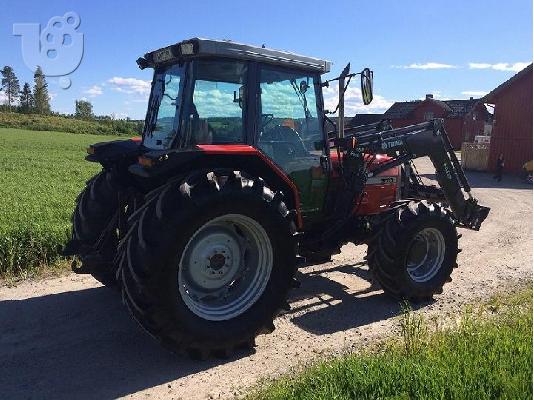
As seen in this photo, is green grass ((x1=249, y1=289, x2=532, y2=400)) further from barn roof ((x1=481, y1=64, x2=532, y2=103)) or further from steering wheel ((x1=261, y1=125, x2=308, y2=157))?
barn roof ((x1=481, y1=64, x2=532, y2=103))

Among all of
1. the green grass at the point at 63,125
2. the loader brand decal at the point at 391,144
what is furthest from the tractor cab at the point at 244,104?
the green grass at the point at 63,125

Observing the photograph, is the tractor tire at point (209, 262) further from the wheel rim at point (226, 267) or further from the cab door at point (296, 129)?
the cab door at point (296, 129)

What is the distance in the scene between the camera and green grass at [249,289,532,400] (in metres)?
3.33

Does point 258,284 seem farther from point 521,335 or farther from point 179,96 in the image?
point 521,335

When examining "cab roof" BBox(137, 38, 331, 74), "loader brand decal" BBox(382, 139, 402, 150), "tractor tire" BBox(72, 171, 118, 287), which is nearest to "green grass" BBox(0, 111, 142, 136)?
"tractor tire" BBox(72, 171, 118, 287)

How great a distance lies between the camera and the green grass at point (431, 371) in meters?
3.33

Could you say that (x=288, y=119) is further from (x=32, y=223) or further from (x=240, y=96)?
(x=32, y=223)

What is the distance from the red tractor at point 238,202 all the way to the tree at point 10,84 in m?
129

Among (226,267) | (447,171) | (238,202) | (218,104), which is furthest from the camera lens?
(447,171)

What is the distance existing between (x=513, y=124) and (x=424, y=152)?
65.2 feet

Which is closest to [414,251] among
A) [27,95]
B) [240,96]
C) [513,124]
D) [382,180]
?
[382,180]

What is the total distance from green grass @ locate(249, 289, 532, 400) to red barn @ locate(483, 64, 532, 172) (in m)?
21.2

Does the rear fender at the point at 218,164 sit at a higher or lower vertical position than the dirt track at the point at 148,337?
higher

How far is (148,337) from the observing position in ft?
15.5
